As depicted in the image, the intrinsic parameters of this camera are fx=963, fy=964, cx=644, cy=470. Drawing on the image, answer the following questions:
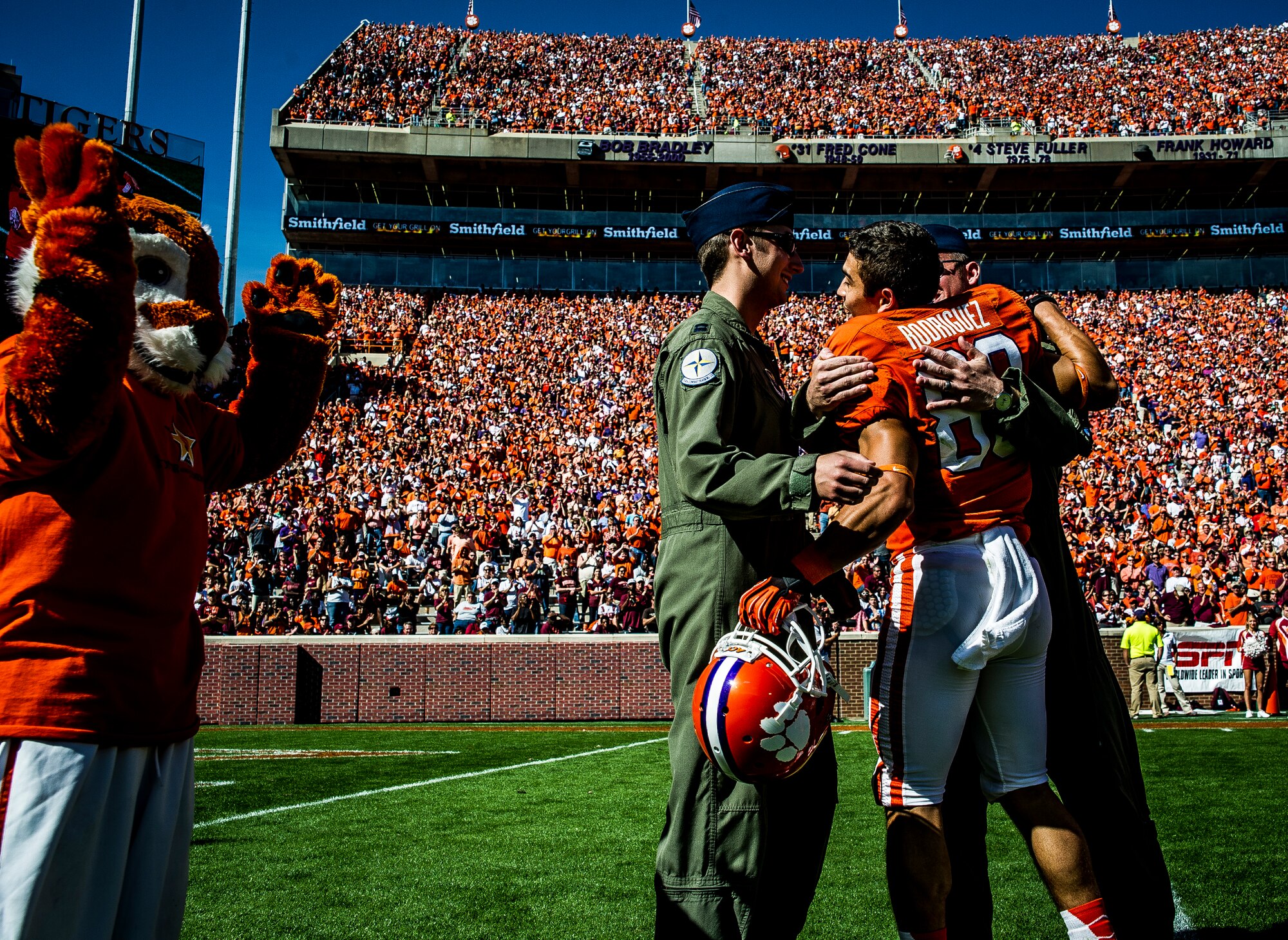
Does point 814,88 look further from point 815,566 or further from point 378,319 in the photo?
point 815,566

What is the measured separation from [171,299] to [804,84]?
151 ft

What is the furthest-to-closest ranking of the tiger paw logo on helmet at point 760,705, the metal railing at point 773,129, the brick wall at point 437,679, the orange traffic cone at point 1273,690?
the metal railing at point 773,129 < the brick wall at point 437,679 < the orange traffic cone at point 1273,690 < the tiger paw logo on helmet at point 760,705

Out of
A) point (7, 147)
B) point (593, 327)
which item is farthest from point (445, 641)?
point (593, 327)

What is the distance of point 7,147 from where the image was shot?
564 inches

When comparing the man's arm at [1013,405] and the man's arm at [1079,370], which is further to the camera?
the man's arm at [1079,370]

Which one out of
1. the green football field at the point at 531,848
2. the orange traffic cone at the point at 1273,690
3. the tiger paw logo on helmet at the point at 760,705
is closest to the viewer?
the tiger paw logo on helmet at the point at 760,705

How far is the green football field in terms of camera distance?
388 centimetres

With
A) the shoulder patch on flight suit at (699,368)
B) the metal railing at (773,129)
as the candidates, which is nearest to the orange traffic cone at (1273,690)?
the shoulder patch on flight suit at (699,368)

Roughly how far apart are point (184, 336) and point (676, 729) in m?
1.60

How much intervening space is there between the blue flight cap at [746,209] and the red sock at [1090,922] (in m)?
2.09

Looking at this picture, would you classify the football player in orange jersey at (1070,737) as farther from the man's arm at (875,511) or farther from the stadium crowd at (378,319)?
the stadium crowd at (378,319)

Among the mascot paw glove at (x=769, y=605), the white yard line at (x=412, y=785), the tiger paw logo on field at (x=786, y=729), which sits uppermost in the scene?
the mascot paw glove at (x=769, y=605)

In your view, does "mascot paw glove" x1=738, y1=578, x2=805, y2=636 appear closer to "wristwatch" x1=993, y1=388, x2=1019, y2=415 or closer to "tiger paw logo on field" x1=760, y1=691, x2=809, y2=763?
"tiger paw logo on field" x1=760, y1=691, x2=809, y2=763

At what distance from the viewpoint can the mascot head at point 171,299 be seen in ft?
7.79
